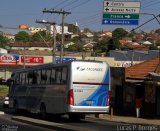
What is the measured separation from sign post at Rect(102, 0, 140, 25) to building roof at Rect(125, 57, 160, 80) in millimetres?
6164

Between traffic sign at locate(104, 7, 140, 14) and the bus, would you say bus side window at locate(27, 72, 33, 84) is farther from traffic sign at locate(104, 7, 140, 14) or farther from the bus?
traffic sign at locate(104, 7, 140, 14)

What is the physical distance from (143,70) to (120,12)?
8.12 meters

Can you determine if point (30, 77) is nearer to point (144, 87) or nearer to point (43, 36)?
point (144, 87)

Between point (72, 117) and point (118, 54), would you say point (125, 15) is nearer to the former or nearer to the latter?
point (72, 117)

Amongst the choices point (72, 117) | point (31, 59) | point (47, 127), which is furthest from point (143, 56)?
point (47, 127)

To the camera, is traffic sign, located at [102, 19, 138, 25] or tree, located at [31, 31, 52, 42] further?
tree, located at [31, 31, 52, 42]

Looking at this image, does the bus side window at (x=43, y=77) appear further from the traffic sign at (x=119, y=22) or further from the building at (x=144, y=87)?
the building at (x=144, y=87)

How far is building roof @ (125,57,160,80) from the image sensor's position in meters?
42.2

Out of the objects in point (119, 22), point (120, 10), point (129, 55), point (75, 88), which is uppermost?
point (120, 10)

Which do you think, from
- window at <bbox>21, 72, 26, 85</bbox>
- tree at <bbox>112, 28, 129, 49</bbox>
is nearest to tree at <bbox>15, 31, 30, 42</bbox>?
tree at <bbox>112, 28, 129, 49</bbox>

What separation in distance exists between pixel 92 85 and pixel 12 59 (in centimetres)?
7089

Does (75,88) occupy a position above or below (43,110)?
above

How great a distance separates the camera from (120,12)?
36.9 metres

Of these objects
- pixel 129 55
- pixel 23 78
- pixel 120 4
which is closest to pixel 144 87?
pixel 120 4
